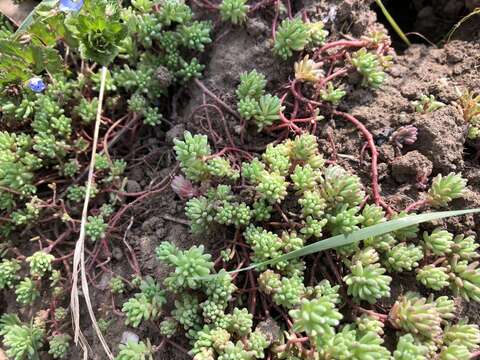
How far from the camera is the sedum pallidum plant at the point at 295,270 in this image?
2.50 meters

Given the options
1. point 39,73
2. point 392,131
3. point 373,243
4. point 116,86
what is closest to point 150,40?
point 116,86

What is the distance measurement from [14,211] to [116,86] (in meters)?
1.13

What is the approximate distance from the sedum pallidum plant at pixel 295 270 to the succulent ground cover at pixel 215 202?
11mm

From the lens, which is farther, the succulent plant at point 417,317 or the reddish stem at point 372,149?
the reddish stem at point 372,149

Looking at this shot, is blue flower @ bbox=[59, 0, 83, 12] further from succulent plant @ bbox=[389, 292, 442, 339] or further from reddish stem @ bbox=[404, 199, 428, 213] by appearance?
succulent plant @ bbox=[389, 292, 442, 339]

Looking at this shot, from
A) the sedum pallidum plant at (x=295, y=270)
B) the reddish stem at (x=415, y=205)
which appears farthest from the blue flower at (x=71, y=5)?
the reddish stem at (x=415, y=205)

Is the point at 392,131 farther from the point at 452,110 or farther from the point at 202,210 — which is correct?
the point at 202,210

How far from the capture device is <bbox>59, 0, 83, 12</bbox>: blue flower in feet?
9.87

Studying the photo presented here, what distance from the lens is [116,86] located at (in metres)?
3.30

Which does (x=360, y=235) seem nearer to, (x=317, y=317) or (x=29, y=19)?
(x=317, y=317)

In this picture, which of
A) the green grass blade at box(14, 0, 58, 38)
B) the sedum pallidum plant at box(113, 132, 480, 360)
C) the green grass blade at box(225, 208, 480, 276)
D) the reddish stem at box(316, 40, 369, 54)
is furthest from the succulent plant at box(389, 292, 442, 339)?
the green grass blade at box(14, 0, 58, 38)

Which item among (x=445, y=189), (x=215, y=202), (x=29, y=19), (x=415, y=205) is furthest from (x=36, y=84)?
(x=445, y=189)

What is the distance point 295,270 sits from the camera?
265cm

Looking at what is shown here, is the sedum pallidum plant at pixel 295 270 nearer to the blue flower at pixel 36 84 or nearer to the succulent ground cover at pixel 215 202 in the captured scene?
the succulent ground cover at pixel 215 202
